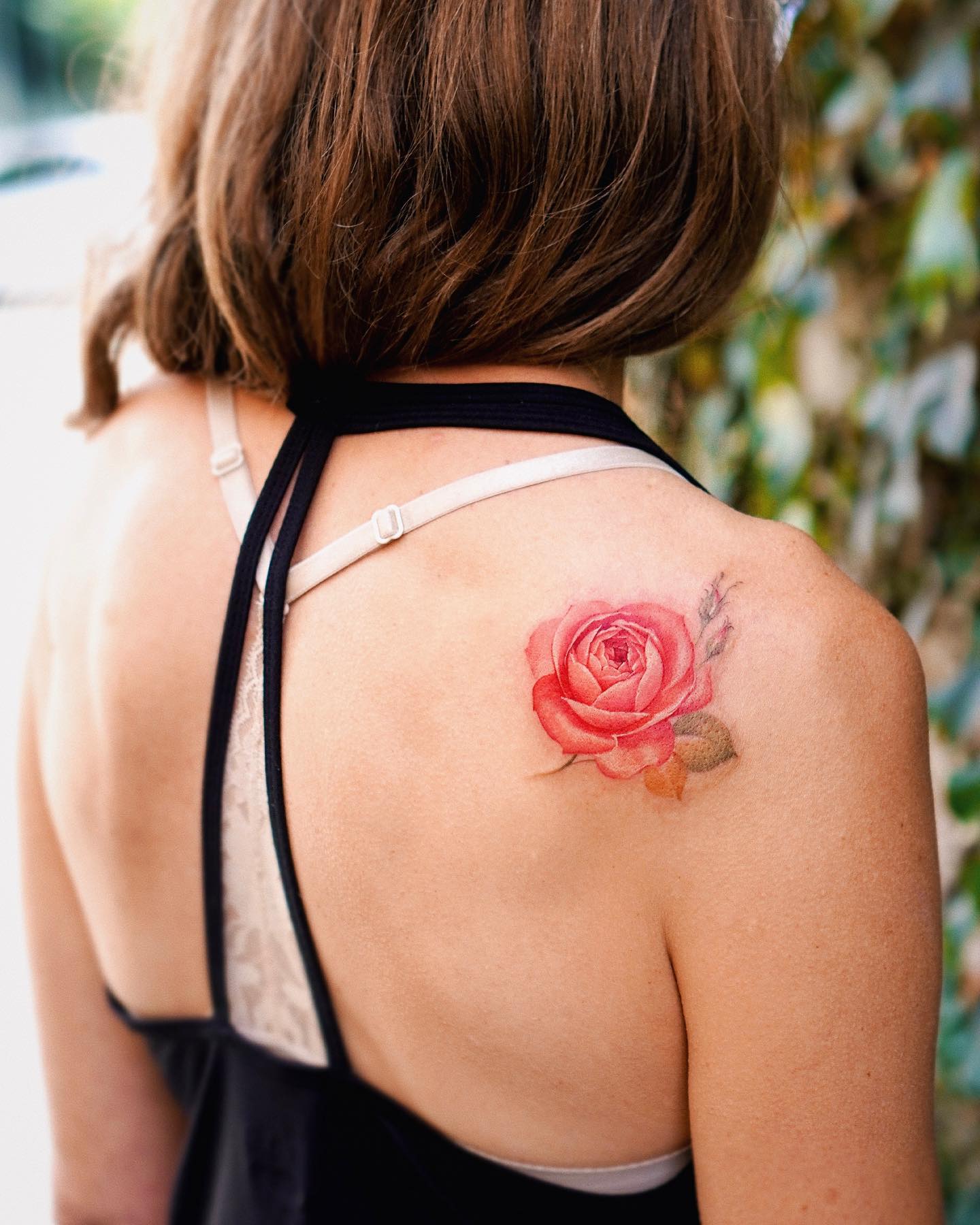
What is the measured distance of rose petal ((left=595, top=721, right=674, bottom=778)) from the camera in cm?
84

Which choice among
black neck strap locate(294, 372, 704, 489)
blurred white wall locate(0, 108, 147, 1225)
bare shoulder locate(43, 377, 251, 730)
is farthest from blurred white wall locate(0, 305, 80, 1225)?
black neck strap locate(294, 372, 704, 489)

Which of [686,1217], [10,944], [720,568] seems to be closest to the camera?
[720,568]

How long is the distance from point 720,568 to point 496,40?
0.46 meters

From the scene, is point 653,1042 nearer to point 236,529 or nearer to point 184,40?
point 236,529

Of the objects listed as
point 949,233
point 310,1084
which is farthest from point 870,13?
point 310,1084

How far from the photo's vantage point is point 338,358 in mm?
1016

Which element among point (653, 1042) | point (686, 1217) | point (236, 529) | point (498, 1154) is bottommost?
point (686, 1217)

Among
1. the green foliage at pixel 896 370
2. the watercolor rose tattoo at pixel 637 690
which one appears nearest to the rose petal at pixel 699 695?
the watercolor rose tattoo at pixel 637 690

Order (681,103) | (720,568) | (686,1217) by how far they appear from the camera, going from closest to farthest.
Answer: (720,568)
(681,103)
(686,1217)

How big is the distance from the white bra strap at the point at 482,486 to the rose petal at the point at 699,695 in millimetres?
178

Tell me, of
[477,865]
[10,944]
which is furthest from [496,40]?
[10,944]

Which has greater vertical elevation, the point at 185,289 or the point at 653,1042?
the point at 185,289

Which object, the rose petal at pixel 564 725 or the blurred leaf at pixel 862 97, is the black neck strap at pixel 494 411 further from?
the blurred leaf at pixel 862 97

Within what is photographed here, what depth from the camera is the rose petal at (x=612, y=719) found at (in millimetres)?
844
